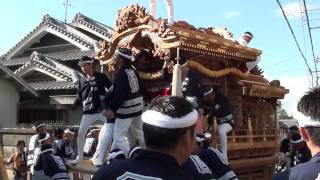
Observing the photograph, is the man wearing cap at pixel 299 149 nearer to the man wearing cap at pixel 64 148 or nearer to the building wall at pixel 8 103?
the man wearing cap at pixel 64 148

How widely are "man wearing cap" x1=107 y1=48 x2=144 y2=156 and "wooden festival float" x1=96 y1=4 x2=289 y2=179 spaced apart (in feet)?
2.79

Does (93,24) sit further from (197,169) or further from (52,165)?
(197,169)

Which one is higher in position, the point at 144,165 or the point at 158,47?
the point at 158,47

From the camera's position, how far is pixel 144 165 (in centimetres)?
193

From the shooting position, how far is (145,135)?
2.07m

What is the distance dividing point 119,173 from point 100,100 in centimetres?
420

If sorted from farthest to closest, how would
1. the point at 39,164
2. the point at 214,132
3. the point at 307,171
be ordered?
the point at 39,164
the point at 214,132
the point at 307,171

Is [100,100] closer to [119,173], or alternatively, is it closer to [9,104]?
[119,173]

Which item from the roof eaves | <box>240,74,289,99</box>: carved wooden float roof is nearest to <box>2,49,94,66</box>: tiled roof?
the roof eaves

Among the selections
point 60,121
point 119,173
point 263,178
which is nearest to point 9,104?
point 60,121

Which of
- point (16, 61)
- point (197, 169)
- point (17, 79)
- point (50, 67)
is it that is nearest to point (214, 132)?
point (197, 169)

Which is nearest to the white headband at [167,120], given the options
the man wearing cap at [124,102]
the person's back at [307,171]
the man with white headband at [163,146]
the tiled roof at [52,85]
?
the man with white headband at [163,146]

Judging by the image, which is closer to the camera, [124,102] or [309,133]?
[309,133]

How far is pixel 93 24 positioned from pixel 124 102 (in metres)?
14.1
